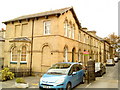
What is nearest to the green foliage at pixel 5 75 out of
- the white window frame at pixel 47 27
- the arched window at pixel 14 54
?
the arched window at pixel 14 54

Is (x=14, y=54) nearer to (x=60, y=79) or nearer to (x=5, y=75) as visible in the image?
(x=5, y=75)

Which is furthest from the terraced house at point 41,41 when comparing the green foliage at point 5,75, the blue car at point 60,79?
the blue car at point 60,79

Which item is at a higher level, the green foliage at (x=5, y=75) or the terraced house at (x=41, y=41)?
the terraced house at (x=41, y=41)

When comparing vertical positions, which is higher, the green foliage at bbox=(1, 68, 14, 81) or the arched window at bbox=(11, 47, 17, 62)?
the arched window at bbox=(11, 47, 17, 62)

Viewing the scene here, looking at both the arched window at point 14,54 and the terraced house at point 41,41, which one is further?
the arched window at point 14,54

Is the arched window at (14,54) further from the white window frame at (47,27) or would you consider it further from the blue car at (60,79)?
the blue car at (60,79)

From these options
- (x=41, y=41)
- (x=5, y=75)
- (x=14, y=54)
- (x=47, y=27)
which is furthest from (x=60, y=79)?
(x=14, y=54)

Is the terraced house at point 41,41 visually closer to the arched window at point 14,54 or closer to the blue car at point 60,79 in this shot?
the arched window at point 14,54

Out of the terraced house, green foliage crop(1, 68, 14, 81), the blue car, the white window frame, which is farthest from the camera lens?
the white window frame

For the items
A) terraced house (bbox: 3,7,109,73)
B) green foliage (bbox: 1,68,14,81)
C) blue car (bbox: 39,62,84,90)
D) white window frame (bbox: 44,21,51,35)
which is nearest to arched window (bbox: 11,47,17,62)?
terraced house (bbox: 3,7,109,73)

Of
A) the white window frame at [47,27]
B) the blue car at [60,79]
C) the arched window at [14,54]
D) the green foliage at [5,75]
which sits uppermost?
the white window frame at [47,27]

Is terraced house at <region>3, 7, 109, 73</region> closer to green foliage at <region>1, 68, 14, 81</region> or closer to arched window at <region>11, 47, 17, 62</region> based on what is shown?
arched window at <region>11, 47, 17, 62</region>

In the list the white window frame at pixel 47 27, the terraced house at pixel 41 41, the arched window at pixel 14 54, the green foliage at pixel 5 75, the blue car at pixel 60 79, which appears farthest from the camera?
the arched window at pixel 14 54

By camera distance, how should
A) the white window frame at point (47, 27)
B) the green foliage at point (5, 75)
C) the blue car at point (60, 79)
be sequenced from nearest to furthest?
the blue car at point (60, 79)
the green foliage at point (5, 75)
the white window frame at point (47, 27)
